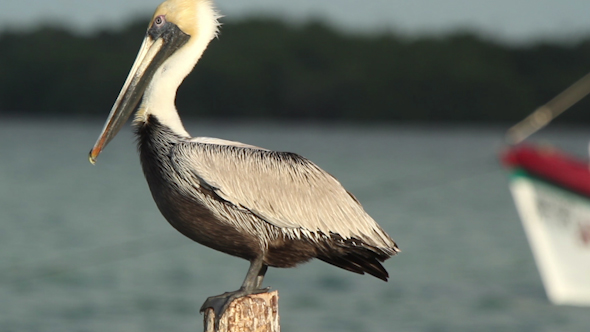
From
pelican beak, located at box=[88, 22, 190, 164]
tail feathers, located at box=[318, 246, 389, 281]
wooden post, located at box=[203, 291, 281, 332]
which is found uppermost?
pelican beak, located at box=[88, 22, 190, 164]

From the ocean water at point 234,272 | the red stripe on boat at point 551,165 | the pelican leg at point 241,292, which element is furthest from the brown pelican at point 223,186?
the red stripe on boat at point 551,165

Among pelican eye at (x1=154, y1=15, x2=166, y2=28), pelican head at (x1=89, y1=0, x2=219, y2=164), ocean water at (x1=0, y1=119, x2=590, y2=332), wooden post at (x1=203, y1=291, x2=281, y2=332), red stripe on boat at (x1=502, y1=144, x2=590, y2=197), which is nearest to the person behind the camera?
wooden post at (x1=203, y1=291, x2=281, y2=332)

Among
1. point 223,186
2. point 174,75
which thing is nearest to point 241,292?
point 223,186

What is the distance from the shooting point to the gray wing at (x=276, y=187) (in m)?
3.38

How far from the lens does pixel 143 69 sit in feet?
12.0

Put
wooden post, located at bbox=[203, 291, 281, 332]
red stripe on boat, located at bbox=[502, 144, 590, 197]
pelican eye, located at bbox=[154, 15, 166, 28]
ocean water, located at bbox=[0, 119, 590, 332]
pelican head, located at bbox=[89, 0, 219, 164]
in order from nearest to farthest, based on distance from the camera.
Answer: wooden post, located at bbox=[203, 291, 281, 332] → pelican head, located at bbox=[89, 0, 219, 164] → pelican eye, located at bbox=[154, 15, 166, 28] → red stripe on boat, located at bbox=[502, 144, 590, 197] → ocean water, located at bbox=[0, 119, 590, 332]

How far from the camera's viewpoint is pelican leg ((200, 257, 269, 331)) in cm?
328

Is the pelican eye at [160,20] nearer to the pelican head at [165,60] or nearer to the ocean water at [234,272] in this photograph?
the pelican head at [165,60]

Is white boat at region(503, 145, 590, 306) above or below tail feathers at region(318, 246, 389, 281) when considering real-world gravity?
above

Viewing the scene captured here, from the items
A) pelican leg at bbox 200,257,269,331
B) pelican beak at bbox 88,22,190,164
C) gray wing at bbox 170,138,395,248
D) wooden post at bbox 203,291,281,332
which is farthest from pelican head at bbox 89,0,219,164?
wooden post at bbox 203,291,281,332

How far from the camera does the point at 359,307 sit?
1113 centimetres

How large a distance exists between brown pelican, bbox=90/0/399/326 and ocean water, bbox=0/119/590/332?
30 centimetres

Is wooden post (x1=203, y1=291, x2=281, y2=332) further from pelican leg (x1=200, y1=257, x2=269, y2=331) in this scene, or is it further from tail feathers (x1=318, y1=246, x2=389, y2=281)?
tail feathers (x1=318, y1=246, x2=389, y2=281)

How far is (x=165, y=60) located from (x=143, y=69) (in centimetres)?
10
